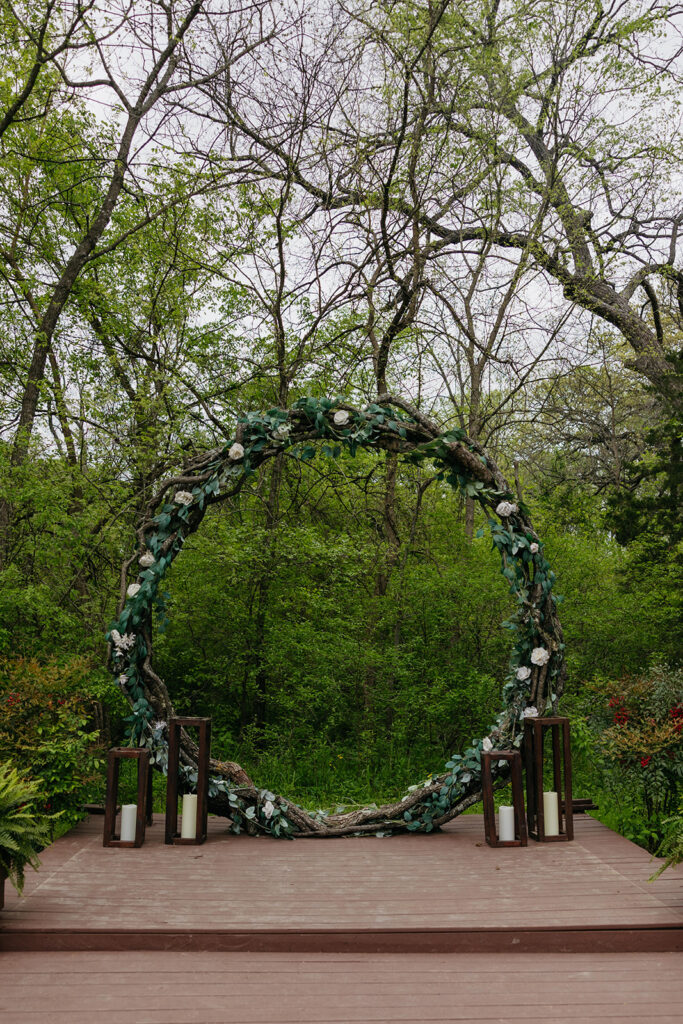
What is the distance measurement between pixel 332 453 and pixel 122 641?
4.86ft

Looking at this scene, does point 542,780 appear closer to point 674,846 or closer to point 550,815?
point 550,815

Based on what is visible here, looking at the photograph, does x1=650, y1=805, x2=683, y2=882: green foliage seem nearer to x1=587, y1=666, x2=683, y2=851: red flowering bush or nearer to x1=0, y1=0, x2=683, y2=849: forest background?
x1=587, y1=666, x2=683, y2=851: red flowering bush

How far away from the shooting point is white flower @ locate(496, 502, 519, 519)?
427 centimetres

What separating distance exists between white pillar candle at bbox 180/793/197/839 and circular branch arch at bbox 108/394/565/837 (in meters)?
0.09

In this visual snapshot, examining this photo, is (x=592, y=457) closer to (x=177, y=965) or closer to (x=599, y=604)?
(x=599, y=604)

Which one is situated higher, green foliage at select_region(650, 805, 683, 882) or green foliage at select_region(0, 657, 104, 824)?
green foliage at select_region(0, 657, 104, 824)

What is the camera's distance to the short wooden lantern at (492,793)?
3.99 m

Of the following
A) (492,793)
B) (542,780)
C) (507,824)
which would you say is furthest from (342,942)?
(542,780)

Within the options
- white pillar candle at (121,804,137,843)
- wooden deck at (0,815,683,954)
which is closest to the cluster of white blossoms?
white pillar candle at (121,804,137,843)

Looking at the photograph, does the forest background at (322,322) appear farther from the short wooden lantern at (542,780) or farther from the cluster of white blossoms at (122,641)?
the cluster of white blossoms at (122,641)

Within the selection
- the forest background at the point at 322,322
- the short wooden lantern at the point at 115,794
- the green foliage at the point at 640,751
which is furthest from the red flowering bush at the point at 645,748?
the short wooden lantern at the point at 115,794

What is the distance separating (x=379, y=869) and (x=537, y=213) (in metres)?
6.11

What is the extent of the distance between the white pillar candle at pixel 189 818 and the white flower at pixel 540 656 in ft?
6.24

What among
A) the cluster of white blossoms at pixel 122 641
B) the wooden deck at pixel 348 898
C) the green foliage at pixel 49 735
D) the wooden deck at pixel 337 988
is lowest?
the wooden deck at pixel 337 988
